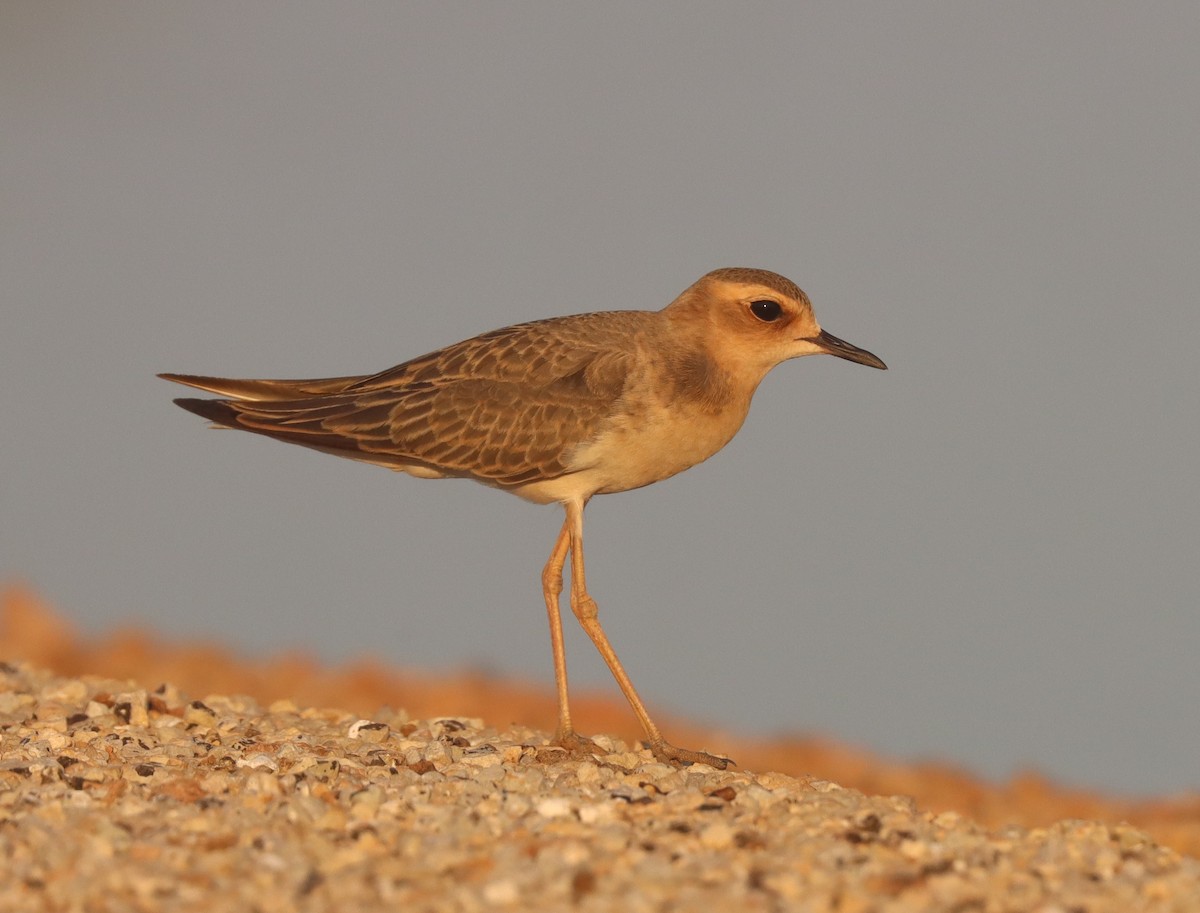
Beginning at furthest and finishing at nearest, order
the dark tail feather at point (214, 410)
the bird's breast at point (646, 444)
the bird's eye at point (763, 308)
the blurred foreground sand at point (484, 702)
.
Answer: the blurred foreground sand at point (484, 702) < the dark tail feather at point (214, 410) < the bird's eye at point (763, 308) < the bird's breast at point (646, 444)

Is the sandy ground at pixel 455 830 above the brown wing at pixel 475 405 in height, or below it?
below

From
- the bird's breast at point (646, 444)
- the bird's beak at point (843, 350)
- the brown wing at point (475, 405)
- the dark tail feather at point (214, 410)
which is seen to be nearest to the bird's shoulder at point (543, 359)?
the brown wing at point (475, 405)

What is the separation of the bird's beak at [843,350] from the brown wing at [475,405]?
4.52ft

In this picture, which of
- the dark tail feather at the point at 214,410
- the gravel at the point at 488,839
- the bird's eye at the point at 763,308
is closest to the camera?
the gravel at the point at 488,839

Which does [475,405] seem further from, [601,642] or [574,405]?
[601,642]

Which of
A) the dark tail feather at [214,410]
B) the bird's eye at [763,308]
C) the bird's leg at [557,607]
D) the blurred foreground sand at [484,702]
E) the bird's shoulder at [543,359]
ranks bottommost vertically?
the blurred foreground sand at [484,702]

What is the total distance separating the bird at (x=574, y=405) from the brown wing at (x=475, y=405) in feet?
0.04

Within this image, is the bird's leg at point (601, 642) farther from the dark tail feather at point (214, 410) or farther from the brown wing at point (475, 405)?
the dark tail feather at point (214, 410)

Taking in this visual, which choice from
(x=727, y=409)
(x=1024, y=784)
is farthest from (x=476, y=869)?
(x=1024, y=784)

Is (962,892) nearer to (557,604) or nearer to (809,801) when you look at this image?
(809,801)

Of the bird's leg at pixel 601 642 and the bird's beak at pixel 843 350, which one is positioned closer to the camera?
the bird's leg at pixel 601 642

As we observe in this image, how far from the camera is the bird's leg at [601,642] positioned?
34.9 feet

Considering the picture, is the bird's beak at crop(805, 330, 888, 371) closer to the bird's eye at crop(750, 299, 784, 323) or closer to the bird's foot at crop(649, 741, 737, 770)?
the bird's eye at crop(750, 299, 784, 323)

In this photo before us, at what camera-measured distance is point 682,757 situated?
34.8 feet
